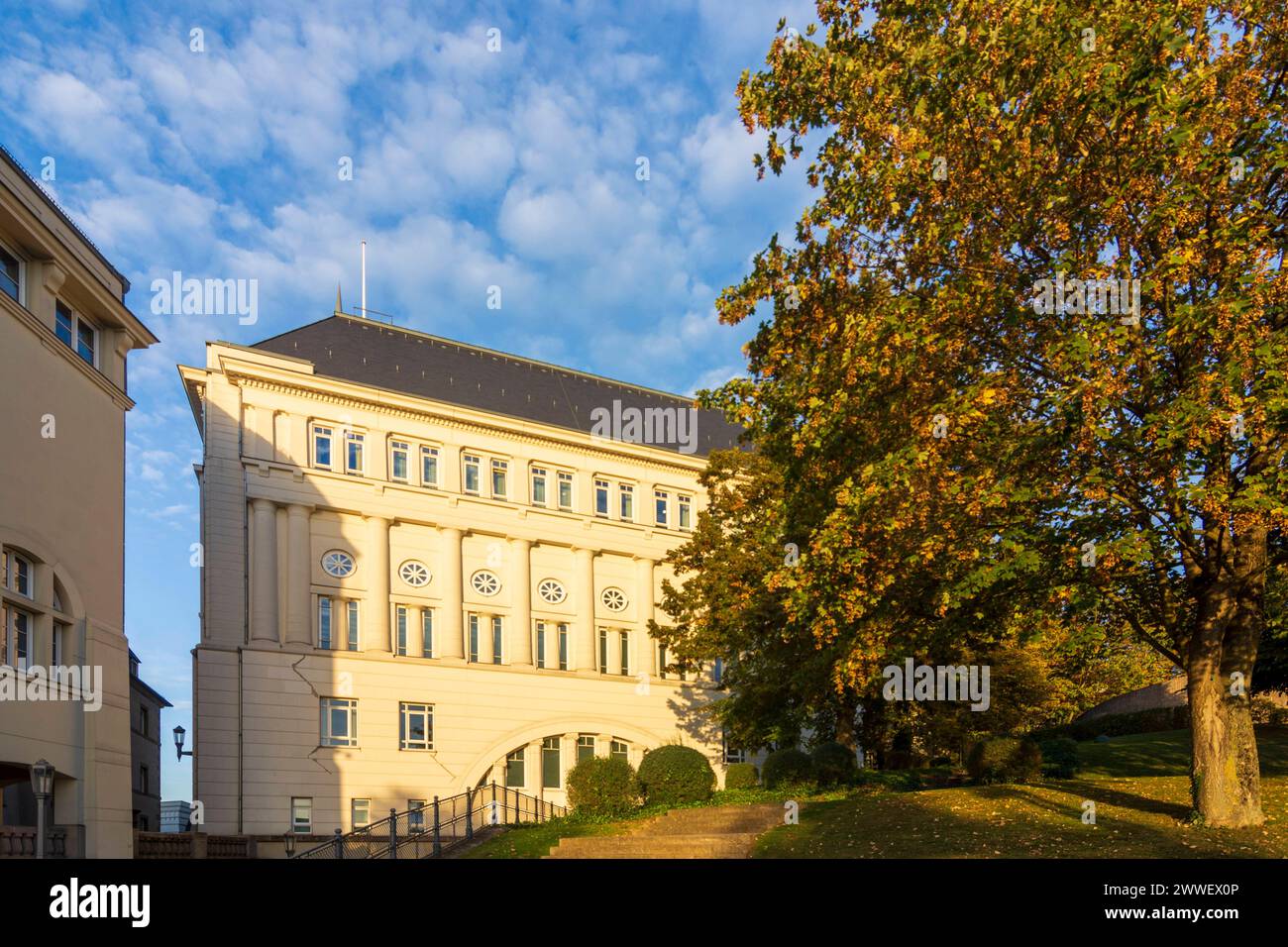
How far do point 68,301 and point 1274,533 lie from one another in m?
27.1

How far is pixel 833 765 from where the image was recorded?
33.6 meters

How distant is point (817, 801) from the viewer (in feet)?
93.9

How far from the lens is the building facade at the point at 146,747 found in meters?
60.0

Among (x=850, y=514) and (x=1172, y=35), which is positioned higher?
(x=1172, y=35)

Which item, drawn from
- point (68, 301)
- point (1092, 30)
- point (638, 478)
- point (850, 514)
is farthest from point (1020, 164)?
point (638, 478)

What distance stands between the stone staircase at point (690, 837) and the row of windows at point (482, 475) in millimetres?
22805

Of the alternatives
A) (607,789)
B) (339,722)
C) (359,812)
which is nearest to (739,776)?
(607,789)

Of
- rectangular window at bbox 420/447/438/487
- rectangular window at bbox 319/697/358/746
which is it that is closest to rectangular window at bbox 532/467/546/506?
rectangular window at bbox 420/447/438/487

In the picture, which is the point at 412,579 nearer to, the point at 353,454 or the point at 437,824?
the point at 353,454

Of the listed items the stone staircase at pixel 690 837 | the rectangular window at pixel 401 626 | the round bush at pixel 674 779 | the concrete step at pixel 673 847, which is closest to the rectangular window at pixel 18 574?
the stone staircase at pixel 690 837

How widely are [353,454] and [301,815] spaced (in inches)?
575

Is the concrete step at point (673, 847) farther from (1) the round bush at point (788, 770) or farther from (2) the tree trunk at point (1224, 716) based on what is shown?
(1) the round bush at point (788, 770)

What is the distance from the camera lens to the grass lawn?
15891 mm
